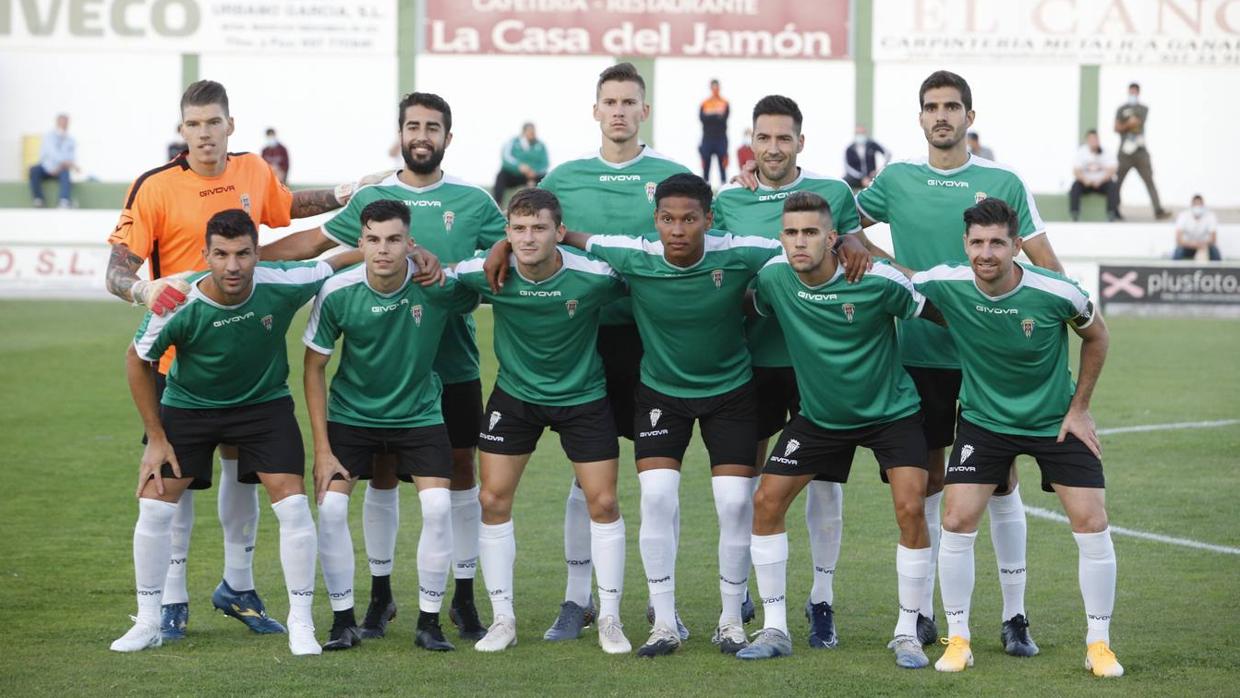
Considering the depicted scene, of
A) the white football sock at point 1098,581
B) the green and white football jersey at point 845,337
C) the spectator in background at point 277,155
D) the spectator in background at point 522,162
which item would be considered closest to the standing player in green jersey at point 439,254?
the green and white football jersey at point 845,337

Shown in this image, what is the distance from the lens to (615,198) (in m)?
7.65

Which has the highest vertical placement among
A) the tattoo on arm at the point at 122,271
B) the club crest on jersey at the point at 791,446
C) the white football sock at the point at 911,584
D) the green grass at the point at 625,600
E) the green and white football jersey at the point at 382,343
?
the tattoo on arm at the point at 122,271

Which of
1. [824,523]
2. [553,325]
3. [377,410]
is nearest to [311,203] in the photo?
[377,410]

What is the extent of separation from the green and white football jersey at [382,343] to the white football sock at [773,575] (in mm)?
1502

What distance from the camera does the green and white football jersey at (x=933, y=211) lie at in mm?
7285

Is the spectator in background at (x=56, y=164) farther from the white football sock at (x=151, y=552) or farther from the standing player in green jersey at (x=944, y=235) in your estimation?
the standing player in green jersey at (x=944, y=235)

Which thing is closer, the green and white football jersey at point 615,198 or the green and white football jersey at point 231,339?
the green and white football jersey at point 231,339

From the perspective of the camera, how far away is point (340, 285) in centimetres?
716

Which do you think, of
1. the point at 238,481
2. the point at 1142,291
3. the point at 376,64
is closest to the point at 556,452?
the point at 238,481

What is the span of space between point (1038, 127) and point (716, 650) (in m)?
31.8

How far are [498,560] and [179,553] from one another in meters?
1.48

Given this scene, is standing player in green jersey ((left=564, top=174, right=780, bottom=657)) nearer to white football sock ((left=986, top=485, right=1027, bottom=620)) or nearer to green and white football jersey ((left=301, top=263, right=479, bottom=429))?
green and white football jersey ((left=301, top=263, right=479, bottom=429))

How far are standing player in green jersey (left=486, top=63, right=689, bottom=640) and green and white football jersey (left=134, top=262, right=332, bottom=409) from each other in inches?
47.3

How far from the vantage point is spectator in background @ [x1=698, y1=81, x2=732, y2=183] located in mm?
31875
